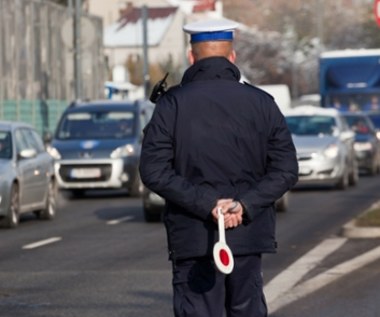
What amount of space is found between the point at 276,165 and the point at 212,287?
0.60m

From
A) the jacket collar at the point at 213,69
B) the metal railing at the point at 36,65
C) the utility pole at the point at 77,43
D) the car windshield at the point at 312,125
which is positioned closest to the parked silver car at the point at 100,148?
the car windshield at the point at 312,125

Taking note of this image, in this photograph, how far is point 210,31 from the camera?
7172 millimetres

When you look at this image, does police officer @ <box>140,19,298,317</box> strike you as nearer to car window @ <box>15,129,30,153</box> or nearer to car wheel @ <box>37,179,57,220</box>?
car window @ <box>15,129,30,153</box>

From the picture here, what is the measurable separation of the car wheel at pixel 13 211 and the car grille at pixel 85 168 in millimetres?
7561

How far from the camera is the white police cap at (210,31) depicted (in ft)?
23.5

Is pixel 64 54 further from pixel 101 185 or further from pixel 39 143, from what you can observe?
pixel 39 143

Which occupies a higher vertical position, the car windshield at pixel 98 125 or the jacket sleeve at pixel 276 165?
the jacket sleeve at pixel 276 165

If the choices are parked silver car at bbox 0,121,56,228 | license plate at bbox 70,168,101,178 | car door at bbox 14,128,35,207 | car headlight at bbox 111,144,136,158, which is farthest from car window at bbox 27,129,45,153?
car headlight at bbox 111,144,136,158

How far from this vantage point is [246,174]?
7.16 m

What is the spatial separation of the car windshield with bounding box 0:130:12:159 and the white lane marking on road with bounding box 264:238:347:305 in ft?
19.7

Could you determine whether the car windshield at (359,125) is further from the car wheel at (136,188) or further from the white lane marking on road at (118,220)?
the white lane marking on road at (118,220)

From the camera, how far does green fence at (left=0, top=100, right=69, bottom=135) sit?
4841cm

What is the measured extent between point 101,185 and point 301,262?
14.6 metres

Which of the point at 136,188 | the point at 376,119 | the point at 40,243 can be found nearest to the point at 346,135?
the point at 136,188
